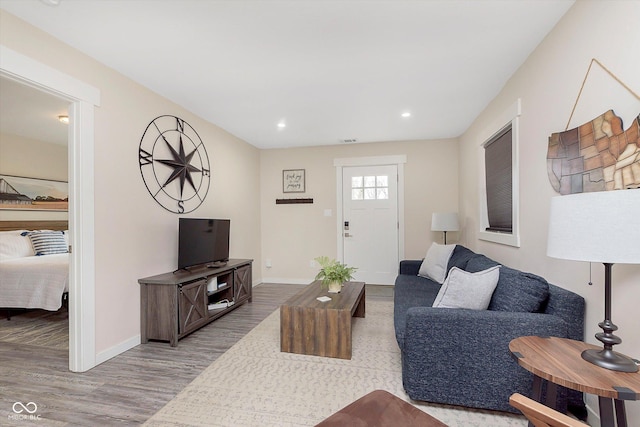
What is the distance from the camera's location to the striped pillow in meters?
4.12

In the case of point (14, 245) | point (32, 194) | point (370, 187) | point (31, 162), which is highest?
point (31, 162)

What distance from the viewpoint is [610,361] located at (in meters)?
1.16

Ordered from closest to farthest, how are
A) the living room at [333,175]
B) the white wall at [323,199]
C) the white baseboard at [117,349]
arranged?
the living room at [333,175], the white baseboard at [117,349], the white wall at [323,199]

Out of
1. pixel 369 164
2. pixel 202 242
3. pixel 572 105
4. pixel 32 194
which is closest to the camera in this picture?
pixel 572 105

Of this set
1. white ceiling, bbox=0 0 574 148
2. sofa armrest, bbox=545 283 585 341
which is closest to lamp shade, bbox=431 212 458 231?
Answer: white ceiling, bbox=0 0 574 148

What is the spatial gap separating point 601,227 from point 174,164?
3.45 m

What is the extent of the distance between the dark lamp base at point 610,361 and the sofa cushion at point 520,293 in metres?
0.51

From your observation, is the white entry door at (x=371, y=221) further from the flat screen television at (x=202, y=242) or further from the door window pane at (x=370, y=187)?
the flat screen television at (x=202, y=242)

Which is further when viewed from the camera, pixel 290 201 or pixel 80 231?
pixel 290 201

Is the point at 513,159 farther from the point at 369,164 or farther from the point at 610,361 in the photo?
the point at 369,164

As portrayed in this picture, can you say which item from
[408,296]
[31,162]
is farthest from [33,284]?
[408,296]

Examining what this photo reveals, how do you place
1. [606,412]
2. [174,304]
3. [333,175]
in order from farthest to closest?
[333,175], [174,304], [606,412]

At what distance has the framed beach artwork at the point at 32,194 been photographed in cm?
424

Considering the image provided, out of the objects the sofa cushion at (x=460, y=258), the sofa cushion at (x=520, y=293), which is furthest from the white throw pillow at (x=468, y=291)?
the sofa cushion at (x=460, y=258)
